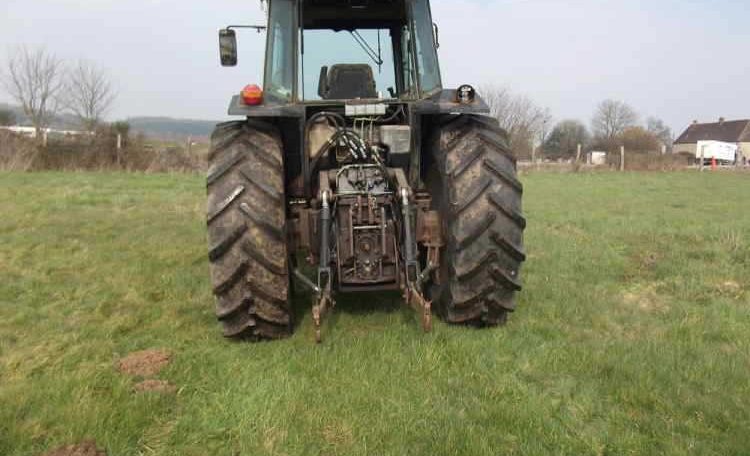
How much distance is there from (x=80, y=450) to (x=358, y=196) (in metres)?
2.21

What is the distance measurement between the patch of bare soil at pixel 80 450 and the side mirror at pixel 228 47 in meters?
Result: 3.44

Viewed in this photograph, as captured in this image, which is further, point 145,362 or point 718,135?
point 718,135

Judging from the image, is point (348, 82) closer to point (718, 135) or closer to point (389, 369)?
point (389, 369)

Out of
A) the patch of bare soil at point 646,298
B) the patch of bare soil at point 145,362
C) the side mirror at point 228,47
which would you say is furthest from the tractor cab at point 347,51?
the patch of bare soil at point 646,298

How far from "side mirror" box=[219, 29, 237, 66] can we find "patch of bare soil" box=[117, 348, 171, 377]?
8.31 ft

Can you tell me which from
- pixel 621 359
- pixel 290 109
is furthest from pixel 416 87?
pixel 621 359

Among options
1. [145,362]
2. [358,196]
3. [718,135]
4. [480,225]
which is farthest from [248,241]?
[718,135]

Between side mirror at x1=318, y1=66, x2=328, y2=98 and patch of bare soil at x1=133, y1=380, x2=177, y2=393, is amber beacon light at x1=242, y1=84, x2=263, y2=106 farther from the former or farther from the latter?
patch of bare soil at x1=133, y1=380, x2=177, y2=393

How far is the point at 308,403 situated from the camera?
10.5ft

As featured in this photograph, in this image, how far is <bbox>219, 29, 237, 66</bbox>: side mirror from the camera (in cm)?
518

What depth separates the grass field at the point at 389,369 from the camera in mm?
2883

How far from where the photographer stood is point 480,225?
4086mm

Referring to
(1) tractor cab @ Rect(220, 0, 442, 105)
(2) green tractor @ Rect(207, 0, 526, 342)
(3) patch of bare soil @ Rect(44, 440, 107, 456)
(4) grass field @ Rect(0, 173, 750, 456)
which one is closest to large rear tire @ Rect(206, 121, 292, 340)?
(2) green tractor @ Rect(207, 0, 526, 342)

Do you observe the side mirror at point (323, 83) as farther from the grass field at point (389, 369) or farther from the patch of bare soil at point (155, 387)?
the patch of bare soil at point (155, 387)
